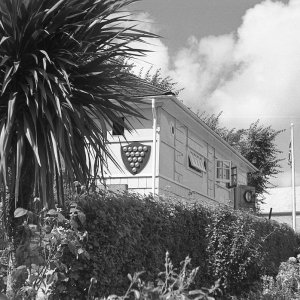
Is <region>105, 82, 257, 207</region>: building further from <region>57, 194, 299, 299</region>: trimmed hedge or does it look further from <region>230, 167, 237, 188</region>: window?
<region>57, 194, 299, 299</region>: trimmed hedge

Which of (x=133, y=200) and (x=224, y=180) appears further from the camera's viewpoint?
(x=224, y=180)

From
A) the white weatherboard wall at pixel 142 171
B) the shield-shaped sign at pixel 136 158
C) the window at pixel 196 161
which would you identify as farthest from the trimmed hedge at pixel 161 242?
the window at pixel 196 161

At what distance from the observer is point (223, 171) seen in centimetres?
2303

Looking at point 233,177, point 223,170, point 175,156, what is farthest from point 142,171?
point 233,177

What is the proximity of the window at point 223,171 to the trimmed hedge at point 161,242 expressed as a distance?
390 inches

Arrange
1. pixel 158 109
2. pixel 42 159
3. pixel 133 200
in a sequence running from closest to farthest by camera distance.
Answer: pixel 42 159 < pixel 133 200 < pixel 158 109

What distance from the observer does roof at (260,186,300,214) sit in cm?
5117

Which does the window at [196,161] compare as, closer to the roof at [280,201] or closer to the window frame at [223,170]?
the window frame at [223,170]

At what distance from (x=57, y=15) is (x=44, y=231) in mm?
1947

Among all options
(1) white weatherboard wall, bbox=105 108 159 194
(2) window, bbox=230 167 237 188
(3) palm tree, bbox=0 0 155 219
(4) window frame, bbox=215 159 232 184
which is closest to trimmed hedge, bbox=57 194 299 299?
(3) palm tree, bbox=0 0 155 219

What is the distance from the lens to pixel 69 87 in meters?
4.88

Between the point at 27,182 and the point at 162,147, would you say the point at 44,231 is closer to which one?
the point at 27,182

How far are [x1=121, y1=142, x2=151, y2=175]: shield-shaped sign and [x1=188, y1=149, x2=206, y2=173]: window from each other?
9.64 ft

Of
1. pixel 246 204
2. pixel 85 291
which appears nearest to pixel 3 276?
pixel 85 291
